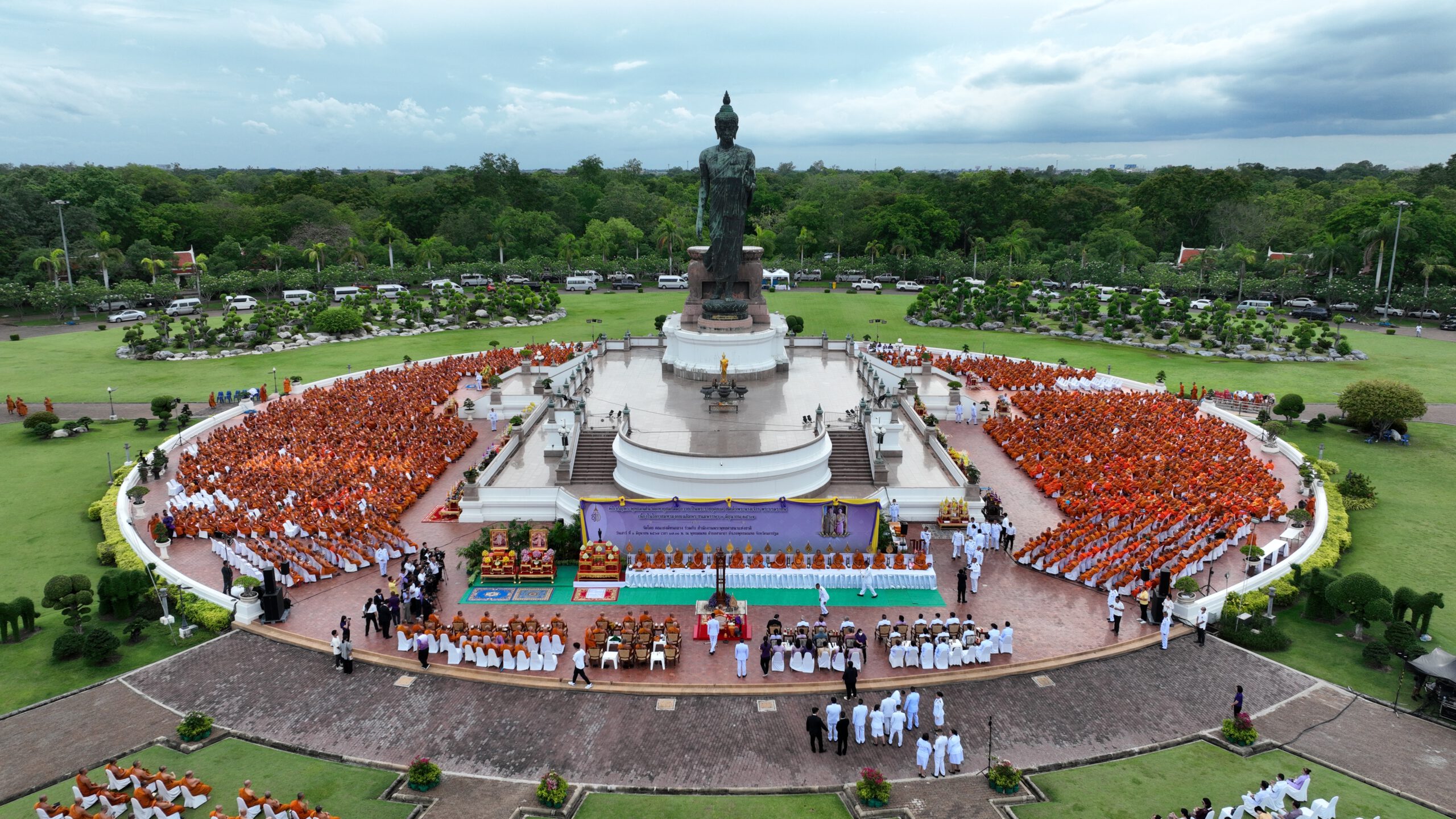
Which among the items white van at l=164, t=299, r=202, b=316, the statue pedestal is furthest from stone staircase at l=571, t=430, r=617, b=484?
white van at l=164, t=299, r=202, b=316

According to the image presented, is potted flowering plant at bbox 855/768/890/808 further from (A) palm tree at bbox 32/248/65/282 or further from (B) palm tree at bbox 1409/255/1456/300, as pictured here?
(A) palm tree at bbox 32/248/65/282

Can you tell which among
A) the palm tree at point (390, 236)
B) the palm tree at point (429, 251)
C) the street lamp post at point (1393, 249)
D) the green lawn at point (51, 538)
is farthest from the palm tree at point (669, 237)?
the street lamp post at point (1393, 249)

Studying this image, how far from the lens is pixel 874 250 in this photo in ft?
250

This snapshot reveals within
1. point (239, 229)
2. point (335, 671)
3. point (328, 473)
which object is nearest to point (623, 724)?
point (335, 671)

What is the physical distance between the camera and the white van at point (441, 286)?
195ft

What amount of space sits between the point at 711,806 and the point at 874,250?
67651 millimetres

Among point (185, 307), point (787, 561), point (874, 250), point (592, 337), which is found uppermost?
point (874, 250)

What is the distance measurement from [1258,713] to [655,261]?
Result: 214 ft

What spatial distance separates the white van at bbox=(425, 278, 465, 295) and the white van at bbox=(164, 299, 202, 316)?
15324mm

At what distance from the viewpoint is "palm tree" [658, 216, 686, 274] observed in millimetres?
76125

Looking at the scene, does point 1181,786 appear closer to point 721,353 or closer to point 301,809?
point 301,809

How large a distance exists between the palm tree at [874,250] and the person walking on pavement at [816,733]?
2523 inches

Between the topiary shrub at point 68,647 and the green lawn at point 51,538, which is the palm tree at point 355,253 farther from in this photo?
the topiary shrub at point 68,647

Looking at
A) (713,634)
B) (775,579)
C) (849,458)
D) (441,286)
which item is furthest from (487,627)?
(441,286)
